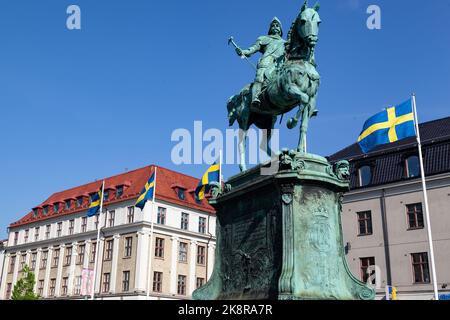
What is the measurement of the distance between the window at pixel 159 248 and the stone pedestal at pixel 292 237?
149 ft

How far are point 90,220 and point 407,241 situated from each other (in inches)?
1541

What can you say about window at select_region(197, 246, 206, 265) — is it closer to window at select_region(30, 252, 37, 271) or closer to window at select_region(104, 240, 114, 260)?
window at select_region(104, 240, 114, 260)

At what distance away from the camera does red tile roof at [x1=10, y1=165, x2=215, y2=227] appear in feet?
194

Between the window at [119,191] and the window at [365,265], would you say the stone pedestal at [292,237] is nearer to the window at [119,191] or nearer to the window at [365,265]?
the window at [365,265]

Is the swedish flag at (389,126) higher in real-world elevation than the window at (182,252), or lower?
higher

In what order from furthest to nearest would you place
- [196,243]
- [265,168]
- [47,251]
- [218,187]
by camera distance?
[47,251] < [196,243] < [218,187] < [265,168]

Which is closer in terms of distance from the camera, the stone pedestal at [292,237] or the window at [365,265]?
the stone pedestal at [292,237]

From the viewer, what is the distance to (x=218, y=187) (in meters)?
12.9

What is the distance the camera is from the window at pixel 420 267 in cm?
3568

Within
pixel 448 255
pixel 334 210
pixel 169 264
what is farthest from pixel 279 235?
pixel 169 264

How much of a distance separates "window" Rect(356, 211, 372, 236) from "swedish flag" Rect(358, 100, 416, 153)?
16405 millimetres

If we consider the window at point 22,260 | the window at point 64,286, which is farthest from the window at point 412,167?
the window at point 22,260
